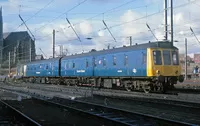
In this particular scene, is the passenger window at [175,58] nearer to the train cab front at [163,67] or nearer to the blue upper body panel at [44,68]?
the train cab front at [163,67]

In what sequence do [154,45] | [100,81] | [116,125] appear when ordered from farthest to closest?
[100,81] < [154,45] < [116,125]

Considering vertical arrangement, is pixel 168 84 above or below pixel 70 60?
below

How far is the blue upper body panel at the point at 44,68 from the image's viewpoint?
42269mm

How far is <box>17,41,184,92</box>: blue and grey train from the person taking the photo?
23.9 meters

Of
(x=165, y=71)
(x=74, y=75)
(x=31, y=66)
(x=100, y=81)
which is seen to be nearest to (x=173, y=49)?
(x=165, y=71)

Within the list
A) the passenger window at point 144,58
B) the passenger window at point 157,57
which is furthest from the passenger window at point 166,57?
the passenger window at point 144,58

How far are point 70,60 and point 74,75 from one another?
7.74 ft

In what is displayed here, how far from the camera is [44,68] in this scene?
151ft

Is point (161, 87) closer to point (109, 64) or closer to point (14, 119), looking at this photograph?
point (109, 64)

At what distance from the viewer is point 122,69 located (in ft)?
87.9

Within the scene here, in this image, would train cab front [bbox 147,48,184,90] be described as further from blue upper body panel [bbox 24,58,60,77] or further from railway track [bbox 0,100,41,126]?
blue upper body panel [bbox 24,58,60,77]

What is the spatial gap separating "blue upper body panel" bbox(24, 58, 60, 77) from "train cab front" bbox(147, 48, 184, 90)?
19466 millimetres

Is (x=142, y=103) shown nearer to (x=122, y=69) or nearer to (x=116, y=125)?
(x=116, y=125)

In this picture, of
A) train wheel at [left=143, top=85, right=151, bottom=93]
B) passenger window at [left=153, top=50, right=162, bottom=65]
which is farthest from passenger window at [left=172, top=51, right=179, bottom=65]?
train wheel at [left=143, top=85, right=151, bottom=93]
